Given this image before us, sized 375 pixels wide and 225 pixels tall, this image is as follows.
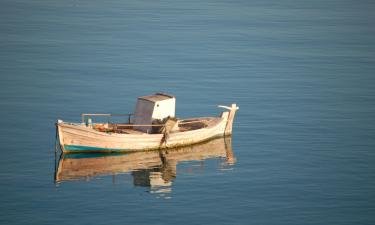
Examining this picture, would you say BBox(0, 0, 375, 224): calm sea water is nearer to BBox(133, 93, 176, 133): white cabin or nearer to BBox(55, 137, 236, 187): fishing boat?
BBox(55, 137, 236, 187): fishing boat

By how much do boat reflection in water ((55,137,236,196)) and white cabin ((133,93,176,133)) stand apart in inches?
90.1

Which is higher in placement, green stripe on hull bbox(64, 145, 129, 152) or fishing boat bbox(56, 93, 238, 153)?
fishing boat bbox(56, 93, 238, 153)

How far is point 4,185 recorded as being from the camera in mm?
50062

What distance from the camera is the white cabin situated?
5788 cm

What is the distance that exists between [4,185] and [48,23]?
67290mm

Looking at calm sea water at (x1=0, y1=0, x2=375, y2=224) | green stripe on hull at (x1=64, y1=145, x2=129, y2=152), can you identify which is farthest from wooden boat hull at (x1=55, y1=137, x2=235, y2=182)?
calm sea water at (x1=0, y1=0, x2=375, y2=224)

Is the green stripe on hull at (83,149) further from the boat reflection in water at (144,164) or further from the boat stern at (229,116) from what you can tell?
the boat stern at (229,116)

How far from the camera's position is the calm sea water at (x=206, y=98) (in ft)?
158

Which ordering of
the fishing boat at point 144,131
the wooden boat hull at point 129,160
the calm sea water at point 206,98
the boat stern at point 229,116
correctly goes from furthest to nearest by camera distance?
the boat stern at point 229,116
the fishing boat at point 144,131
the wooden boat hull at point 129,160
the calm sea water at point 206,98

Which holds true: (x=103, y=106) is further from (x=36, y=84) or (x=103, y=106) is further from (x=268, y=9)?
(x=268, y=9)

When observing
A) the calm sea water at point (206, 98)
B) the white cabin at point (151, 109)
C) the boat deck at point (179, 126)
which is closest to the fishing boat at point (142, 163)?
the calm sea water at point (206, 98)

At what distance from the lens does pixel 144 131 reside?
193 ft

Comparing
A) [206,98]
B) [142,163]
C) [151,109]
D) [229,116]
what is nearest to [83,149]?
[142,163]

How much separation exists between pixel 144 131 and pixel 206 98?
17.2 meters
